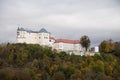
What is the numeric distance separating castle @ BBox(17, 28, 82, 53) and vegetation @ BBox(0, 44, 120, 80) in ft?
31.4

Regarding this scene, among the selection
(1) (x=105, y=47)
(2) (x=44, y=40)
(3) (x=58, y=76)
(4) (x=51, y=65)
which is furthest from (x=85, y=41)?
(3) (x=58, y=76)

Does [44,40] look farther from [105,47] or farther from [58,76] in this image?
[58,76]

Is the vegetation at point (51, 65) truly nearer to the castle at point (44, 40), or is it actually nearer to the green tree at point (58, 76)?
the green tree at point (58, 76)

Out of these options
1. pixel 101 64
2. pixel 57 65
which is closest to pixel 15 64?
pixel 57 65

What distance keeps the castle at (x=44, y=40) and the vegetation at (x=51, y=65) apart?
9.58m

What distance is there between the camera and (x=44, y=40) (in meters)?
85.6

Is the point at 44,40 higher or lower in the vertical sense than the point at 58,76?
higher

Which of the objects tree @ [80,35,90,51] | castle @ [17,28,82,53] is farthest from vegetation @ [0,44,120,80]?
castle @ [17,28,82,53]

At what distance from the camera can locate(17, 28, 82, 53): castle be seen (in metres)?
83.4

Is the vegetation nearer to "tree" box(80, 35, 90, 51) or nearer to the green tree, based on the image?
the green tree

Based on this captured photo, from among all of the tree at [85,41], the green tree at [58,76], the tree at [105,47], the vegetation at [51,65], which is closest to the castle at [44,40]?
the tree at [85,41]

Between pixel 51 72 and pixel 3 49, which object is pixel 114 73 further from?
pixel 3 49

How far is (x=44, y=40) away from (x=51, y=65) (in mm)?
24376

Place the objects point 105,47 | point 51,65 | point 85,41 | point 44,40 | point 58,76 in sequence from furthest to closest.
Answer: point 44,40
point 85,41
point 105,47
point 51,65
point 58,76
